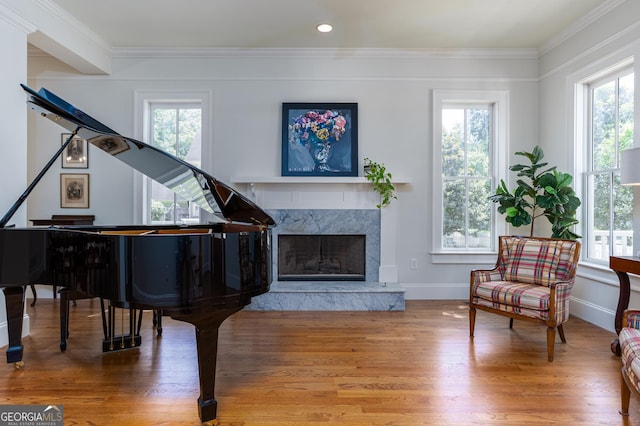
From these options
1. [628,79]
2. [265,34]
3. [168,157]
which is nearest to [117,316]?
[168,157]

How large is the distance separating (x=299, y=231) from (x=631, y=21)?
364 centimetres

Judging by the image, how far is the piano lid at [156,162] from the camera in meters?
2.09

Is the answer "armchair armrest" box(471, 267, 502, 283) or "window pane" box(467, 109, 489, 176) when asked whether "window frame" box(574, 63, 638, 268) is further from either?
"armchair armrest" box(471, 267, 502, 283)

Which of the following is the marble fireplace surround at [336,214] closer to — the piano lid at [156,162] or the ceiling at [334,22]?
the ceiling at [334,22]

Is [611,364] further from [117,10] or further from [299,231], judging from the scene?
[117,10]

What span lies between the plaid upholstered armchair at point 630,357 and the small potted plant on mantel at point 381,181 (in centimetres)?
257

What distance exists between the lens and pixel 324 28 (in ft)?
12.5

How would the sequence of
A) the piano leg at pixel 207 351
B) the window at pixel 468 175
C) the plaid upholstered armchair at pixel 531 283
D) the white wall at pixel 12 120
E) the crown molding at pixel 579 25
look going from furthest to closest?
the window at pixel 468 175
the crown molding at pixel 579 25
the white wall at pixel 12 120
the plaid upholstered armchair at pixel 531 283
the piano leg at pixel 207 351

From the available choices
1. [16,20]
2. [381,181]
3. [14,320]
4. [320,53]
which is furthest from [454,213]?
[16,20]

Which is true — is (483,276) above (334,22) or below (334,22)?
below

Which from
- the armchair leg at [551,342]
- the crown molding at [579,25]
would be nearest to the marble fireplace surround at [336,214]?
the armchair leg at [551,342]

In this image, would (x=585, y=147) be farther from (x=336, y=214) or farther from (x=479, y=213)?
(x=336, y=214)

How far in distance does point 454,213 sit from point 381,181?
1033 millimetres

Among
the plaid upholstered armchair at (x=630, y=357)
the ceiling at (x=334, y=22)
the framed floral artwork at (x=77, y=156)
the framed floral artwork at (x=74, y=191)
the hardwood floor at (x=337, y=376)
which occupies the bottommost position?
the hardwood floor at (x=337, y=376)
